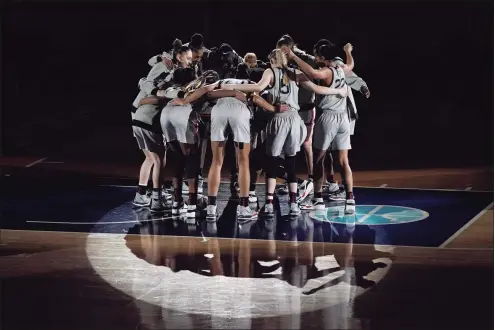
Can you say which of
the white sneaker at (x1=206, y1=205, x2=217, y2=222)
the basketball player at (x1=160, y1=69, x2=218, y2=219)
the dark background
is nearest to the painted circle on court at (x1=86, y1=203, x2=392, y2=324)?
the white sneaker at (x1=206, y1=205, x2=217, y2=222)

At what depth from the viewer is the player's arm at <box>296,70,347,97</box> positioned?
9.95 meters

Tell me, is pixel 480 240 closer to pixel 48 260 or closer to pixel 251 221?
pixel 251 221

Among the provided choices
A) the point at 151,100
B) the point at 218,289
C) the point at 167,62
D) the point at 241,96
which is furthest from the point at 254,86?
the point at 218,289

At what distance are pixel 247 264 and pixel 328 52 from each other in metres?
2.72

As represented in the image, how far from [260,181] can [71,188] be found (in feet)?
7.66

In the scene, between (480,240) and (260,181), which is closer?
(480,240)

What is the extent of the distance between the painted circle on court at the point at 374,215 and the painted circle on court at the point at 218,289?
5.30 feet

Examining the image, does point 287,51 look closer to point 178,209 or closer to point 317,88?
point 317,88

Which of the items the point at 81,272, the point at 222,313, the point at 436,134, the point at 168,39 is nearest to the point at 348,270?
the point at 222,313

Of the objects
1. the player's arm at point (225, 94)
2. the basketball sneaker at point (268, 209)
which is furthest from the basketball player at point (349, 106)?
the player's arm at point (225, 94)

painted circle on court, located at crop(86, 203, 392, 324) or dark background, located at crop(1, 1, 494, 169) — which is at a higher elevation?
dark background, located at crop(1, 1, 494, 169)

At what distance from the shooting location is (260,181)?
13031mm

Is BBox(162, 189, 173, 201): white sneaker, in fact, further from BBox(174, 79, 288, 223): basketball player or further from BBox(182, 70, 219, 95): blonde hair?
BBox(182, 70, 219, 95): blonde hair

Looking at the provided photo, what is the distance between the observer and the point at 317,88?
10.1 m
